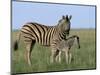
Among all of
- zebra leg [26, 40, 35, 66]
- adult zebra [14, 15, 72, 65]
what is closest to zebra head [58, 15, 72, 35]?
adult zebra [14, 15, 72, 65]

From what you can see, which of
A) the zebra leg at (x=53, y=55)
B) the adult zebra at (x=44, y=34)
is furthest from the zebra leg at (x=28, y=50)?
the zebra leg at (x=53, y=55)

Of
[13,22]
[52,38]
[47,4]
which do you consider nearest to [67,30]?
[52,38]

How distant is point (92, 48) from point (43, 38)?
2.01 ft

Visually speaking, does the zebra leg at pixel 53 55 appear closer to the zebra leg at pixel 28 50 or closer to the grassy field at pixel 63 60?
the grassy field at pixel 63 60

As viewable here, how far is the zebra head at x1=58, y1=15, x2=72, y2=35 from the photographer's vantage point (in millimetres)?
2697

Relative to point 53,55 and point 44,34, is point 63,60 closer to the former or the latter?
point 53,55

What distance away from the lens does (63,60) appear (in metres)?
2.71

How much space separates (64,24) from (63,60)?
395 mm

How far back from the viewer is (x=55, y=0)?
269cm

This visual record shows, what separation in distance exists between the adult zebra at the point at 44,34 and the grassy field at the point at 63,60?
52 millimetres

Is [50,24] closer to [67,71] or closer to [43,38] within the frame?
[43,38]

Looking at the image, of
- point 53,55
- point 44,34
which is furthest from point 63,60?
point 44,34

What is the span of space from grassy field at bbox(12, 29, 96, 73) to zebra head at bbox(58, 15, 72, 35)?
0.07 meters

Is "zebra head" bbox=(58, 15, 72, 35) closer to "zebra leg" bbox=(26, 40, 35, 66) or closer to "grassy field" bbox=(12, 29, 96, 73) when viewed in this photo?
"grassy field" bbox=(12, 29, 96, 73)
